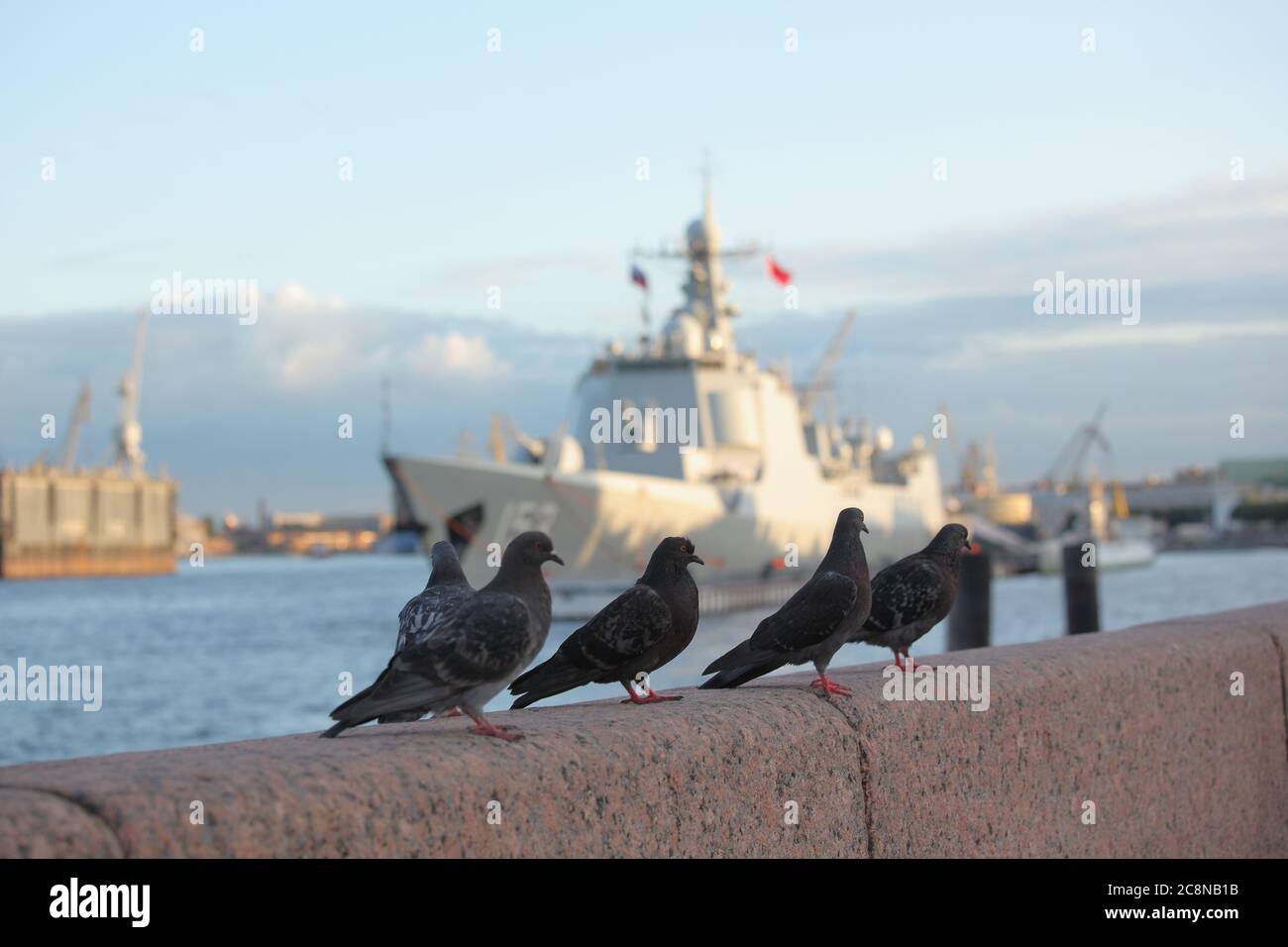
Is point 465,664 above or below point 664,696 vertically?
above

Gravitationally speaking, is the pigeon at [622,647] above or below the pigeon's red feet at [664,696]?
above

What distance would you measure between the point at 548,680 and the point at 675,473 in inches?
1854

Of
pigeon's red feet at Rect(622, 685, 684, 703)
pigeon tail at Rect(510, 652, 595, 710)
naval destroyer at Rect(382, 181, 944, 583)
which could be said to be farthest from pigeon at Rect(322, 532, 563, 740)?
naval destroyer at Rect(382, 181, 944, 583)

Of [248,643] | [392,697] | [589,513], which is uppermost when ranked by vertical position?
[392,697]

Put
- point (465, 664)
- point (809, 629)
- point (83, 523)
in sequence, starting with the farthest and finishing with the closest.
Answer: point (83, 523) < point (809, 629) < point (465, 664)

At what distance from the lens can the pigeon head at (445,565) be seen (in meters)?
4.30

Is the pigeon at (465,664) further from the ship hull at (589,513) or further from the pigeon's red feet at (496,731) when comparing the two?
the ship hull at (589,513)

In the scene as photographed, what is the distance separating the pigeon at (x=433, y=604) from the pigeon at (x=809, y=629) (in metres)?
0.74

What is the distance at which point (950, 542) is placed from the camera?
202 inches

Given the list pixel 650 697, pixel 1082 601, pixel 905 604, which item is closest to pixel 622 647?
pixel 650 697

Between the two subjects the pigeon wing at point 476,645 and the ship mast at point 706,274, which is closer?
the pigeon wing at point 476,645

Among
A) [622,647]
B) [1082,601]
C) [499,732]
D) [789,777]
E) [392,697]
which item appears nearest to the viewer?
[499,732]

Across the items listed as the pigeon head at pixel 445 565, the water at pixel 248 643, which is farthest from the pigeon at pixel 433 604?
the water at pixel 248 643

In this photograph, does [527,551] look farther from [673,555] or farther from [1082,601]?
[1082,601]
